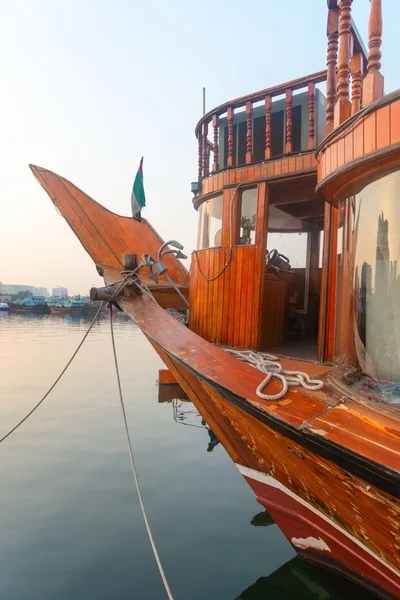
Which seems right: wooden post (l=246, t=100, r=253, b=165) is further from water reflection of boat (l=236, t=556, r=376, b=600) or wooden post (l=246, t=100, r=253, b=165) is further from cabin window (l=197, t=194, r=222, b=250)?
water reflection of boat (l=236, t=556, r=376, b=600)

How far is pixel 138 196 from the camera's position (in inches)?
277

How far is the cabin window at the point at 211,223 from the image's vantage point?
5805 mm

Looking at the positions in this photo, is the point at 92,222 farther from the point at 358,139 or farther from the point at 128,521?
the point at 358,139

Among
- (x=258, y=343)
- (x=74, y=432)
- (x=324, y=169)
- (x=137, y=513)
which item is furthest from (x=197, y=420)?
(x=324, y=169)

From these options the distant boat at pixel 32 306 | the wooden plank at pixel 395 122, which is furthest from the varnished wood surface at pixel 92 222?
the distant boat at pixel 32 306

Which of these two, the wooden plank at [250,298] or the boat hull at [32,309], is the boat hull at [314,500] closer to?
the wooden plank at [250,298]

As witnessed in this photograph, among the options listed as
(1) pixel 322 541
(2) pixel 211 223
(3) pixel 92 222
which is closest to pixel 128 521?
(1) pixel 322 541

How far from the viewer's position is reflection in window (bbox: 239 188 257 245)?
5.37 metres

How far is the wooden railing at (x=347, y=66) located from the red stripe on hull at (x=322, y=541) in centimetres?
296

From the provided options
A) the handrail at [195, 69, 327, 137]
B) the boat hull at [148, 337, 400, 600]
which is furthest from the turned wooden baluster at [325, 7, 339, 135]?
the boat hull at [148, 337, 400, 600]

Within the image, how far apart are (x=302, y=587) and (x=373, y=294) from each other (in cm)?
308

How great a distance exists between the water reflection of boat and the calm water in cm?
1

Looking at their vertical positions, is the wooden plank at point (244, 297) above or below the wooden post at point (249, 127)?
below

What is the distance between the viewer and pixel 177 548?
424 cm
